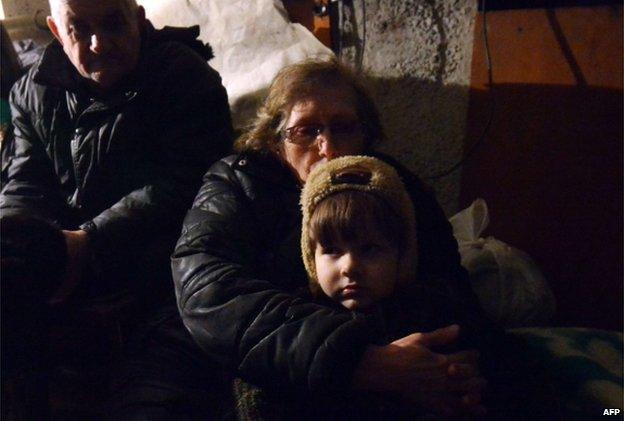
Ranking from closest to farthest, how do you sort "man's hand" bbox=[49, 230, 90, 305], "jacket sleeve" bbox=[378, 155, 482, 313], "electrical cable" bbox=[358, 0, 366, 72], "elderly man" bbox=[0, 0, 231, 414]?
"man's hand" bbox=[49, 230, 90, 305]
"jacket sleeve" bbox=[378, 155, 482, 313]
"elderly man" bbox=[0, 0, 231, 414]
"electrical cable" bbox=[358, 0, 366, 72]

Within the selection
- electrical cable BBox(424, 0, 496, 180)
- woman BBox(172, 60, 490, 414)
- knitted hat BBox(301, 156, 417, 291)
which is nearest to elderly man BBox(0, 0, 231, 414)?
woman BBox(172, 60, 490, 414)

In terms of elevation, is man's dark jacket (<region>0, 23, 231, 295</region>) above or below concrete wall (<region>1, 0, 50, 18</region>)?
below

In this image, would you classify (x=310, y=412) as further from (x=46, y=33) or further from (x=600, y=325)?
(x=46, y=33)

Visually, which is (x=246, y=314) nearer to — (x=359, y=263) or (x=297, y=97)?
(x=359, y=263)

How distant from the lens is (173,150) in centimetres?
184

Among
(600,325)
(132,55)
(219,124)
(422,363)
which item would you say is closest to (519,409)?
(422,363)

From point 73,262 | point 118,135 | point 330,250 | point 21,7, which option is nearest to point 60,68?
point 118,135

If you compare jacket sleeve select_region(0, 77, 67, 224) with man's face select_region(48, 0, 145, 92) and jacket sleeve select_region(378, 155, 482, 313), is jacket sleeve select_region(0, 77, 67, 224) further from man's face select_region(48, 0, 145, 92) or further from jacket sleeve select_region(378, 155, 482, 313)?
jacket sleeve select_region(378, 155, 482, 313)

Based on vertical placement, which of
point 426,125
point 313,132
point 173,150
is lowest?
point 426,125

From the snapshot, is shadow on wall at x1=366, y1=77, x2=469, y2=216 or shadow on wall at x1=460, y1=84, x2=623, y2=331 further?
shadow on wall at x1=366, y1=77, x2=469, y2=216

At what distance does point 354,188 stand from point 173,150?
0.69 metres

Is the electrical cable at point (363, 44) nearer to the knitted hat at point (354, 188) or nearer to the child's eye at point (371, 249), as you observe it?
the knitted hat at point (354, 188)

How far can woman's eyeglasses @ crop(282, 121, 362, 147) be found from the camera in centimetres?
158

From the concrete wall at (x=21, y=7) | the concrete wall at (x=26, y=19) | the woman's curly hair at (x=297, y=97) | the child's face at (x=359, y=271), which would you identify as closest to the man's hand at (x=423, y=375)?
the child's face at (x=359, y=271)
